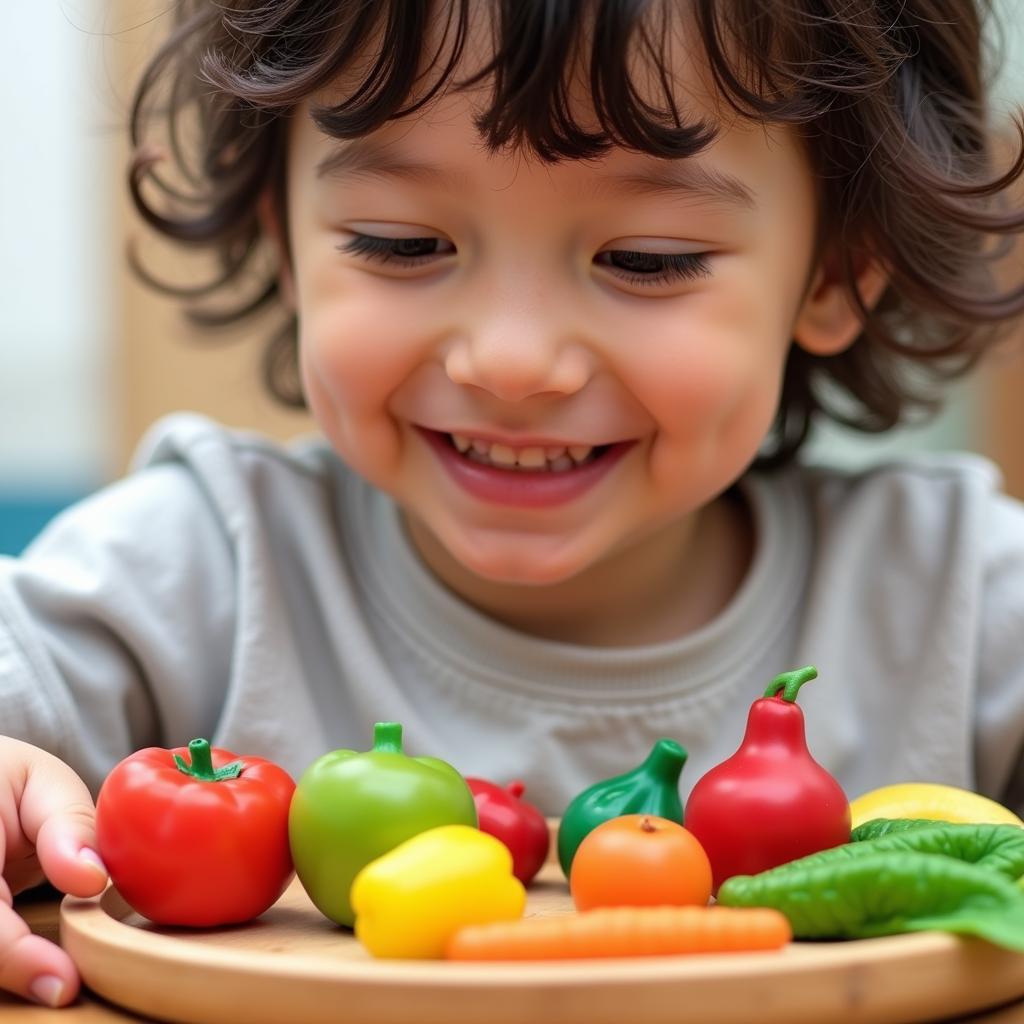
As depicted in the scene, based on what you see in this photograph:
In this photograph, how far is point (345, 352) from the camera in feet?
2.85

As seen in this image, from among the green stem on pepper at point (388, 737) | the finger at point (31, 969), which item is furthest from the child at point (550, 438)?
the green stem on pepper at point (388, 737)

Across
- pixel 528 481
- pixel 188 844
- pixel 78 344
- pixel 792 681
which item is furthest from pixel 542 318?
pixel 78 344

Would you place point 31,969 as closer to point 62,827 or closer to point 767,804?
point 62,827

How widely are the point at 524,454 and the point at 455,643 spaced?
201mm

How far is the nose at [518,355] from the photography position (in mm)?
782

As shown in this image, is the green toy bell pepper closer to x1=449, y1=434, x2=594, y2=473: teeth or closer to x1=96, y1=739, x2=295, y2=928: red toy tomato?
x1=96, y1=739, x2=295, y2=928: red toy tomato

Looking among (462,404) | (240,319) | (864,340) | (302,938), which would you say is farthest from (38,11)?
(302,938)

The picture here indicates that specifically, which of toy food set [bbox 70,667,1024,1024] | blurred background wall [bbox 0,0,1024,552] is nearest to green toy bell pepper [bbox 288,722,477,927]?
toy food set [bbox 70,667,1024,1024]

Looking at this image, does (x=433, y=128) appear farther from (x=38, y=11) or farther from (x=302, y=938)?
(x=38, y=11)

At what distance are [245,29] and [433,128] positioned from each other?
0.16 meters

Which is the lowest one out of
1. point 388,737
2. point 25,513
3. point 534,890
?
point 25,513

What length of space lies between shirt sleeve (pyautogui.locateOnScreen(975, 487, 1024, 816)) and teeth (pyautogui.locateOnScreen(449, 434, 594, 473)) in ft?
1.16

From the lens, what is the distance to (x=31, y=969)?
571 millimetres

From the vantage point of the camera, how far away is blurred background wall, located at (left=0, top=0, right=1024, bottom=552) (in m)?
2.58
